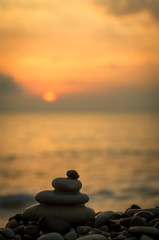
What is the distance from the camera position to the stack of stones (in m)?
5.96

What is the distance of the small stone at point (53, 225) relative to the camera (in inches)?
215

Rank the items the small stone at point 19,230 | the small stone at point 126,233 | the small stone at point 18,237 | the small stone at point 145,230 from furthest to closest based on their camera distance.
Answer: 1. the small stone at point 19,230
2. the small stone at point 18,237
3. the small stone at point 126,233
4. the small stone at point 145,230

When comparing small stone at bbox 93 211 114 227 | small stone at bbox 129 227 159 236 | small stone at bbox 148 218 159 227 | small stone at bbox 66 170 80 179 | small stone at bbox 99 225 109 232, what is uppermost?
small stone at bbox 66 170 80 179

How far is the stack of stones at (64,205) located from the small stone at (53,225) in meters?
0.37

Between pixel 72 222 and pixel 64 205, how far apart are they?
1.11 feet

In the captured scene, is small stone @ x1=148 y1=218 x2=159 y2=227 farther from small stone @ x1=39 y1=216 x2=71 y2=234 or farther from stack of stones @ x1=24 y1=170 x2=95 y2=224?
small stone @ x1=39 y1=216 x2=71 y2=234

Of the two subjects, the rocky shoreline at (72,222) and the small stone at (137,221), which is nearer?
the rocky shoreline at (72,222)

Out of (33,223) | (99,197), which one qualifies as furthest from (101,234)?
(99,197)

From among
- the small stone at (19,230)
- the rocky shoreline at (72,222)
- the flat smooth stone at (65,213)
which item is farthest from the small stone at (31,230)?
the flat smooth stone at (65,213)

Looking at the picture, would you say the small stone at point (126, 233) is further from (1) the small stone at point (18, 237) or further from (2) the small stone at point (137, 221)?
(1) the small stone at point (18, 237)

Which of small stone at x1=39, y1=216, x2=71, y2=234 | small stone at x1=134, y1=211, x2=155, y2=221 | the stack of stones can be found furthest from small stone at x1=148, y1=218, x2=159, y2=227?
small stone at x1=39, y1=216, x2=71, y2=234

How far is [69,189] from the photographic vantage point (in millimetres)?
6223

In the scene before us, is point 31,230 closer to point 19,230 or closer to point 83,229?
point 19,230

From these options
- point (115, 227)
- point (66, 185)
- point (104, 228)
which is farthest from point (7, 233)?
point (115, 227)
